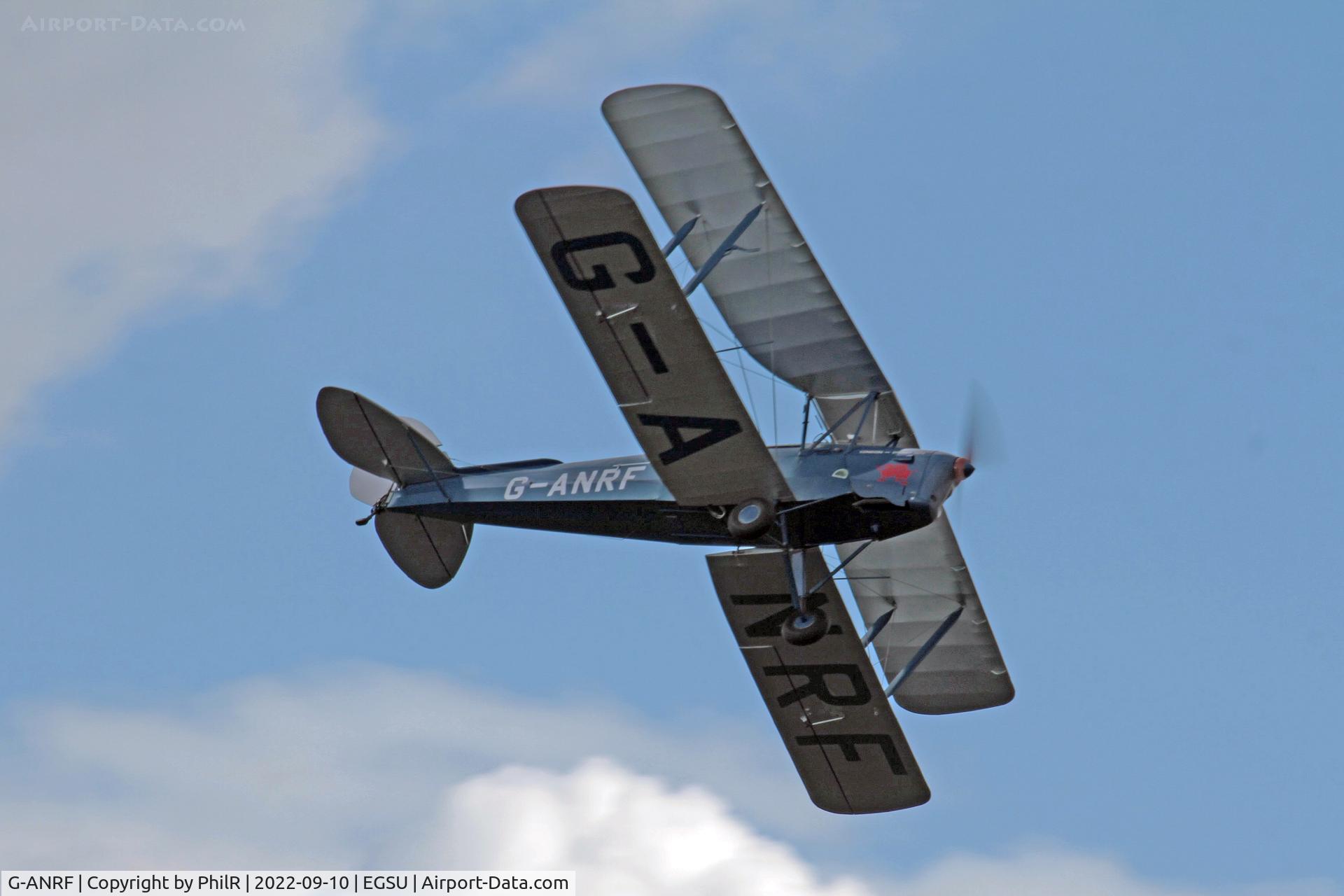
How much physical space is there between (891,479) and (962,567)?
364 centimetres

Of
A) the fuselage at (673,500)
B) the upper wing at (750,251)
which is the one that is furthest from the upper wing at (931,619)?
the fuselage at (673,500)

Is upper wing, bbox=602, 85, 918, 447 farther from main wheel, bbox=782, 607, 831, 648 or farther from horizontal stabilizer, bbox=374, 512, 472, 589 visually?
horizontal stabilizer, bbox=374, 512, 472, 589

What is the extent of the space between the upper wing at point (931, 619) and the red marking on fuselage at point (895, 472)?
10.5 feet

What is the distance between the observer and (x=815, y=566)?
72.1 ft

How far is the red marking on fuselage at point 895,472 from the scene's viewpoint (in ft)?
68.2

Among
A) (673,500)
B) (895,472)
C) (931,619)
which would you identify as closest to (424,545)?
(673,500)

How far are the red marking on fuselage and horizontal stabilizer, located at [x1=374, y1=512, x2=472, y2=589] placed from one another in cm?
555

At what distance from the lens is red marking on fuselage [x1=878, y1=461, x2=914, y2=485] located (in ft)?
→ 68.2

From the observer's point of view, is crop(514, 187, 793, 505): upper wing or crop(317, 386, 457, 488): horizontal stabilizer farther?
crop(317, 386, 457, 488): horizontal stabilizer

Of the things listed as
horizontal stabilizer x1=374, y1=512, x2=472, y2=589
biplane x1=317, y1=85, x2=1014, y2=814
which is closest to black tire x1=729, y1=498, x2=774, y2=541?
biplane x1=317, y1=85, x2=1014, y2=814

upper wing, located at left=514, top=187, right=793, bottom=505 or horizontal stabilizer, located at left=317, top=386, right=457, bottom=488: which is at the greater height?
horizontal stabilizer, located at left=317, top=386, right=457, bottom=488

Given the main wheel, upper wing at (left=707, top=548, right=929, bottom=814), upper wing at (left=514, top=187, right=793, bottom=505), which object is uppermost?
upper wing at (left=514, top=187, right=793, bottom=505)

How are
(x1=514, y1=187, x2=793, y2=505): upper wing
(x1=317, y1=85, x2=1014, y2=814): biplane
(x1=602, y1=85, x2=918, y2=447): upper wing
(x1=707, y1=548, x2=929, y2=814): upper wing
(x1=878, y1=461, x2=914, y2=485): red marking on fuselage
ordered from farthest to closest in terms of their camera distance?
1. (x1=707, y1=548, x2=929, y2=814): upper wing
2. (x1=602, y1=85, x2=918, y2=447): upper wing
3. (x1=878, y1=461, x2=914, y2=485): red marking on fuselage
4. (x1=317, y1=85, x2=1014, y2=814): biplane
5. (x1=514, y1=187, x2=793, y2=505): upper wing

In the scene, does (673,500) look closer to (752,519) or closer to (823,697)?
(752,519)
